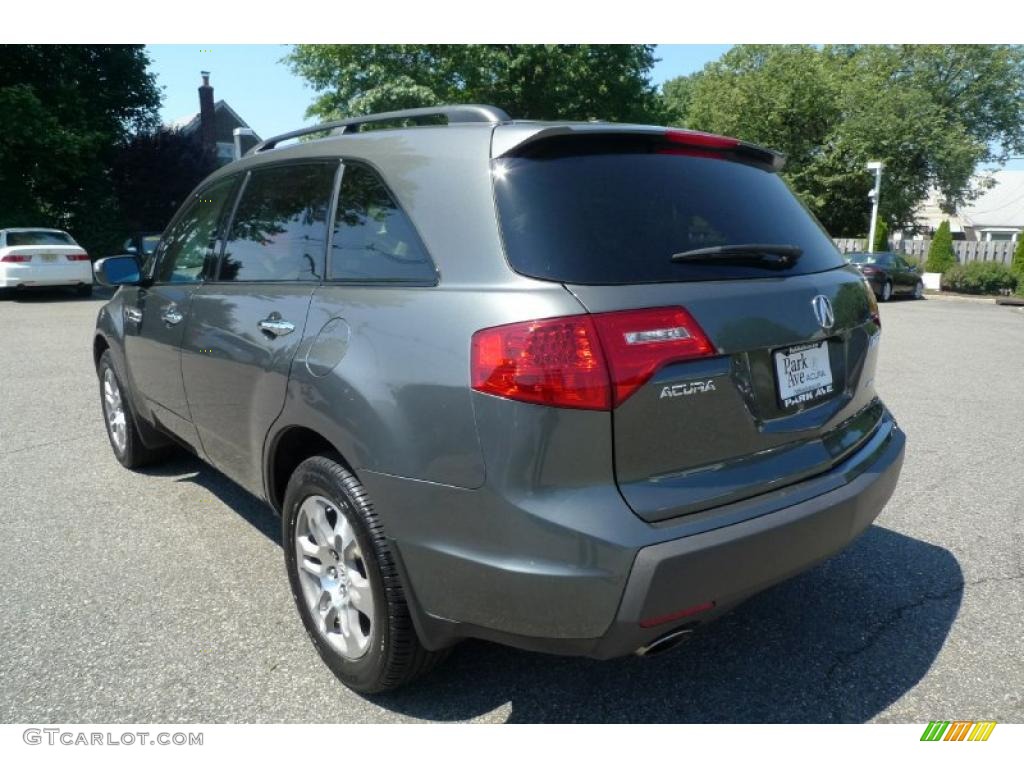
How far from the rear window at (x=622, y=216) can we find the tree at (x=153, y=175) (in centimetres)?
2712

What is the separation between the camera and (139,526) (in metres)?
3.97

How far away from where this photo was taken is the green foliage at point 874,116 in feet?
109

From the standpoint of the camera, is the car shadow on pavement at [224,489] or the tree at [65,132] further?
the tree at [65,132]

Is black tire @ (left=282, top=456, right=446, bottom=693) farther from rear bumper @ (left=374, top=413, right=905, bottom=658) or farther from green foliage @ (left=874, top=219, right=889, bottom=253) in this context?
green foliage @ (left=874, top=219, right=889, bottom=253)

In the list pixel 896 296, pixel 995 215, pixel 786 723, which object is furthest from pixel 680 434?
pixel 995 215

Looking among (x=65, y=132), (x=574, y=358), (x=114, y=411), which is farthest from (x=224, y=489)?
(x=65, y=132)

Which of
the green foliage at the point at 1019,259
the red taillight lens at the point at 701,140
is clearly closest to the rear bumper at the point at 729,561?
the red taillight lens at the point at 701,140

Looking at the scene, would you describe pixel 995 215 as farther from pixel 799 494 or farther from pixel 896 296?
pixel 799 494

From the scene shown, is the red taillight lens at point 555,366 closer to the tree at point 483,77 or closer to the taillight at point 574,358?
the taillight at point 574,358

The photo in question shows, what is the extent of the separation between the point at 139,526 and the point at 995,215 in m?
66.0

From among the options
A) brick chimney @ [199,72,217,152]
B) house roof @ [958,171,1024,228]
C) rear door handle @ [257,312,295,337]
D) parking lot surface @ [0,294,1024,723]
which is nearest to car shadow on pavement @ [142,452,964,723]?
parking lot surface @ [0,294,1024,723]

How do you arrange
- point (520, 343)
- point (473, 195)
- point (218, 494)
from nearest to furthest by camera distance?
point (520, 343) < point (473, 195) < point (218, 494)

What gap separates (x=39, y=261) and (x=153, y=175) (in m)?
11.7
